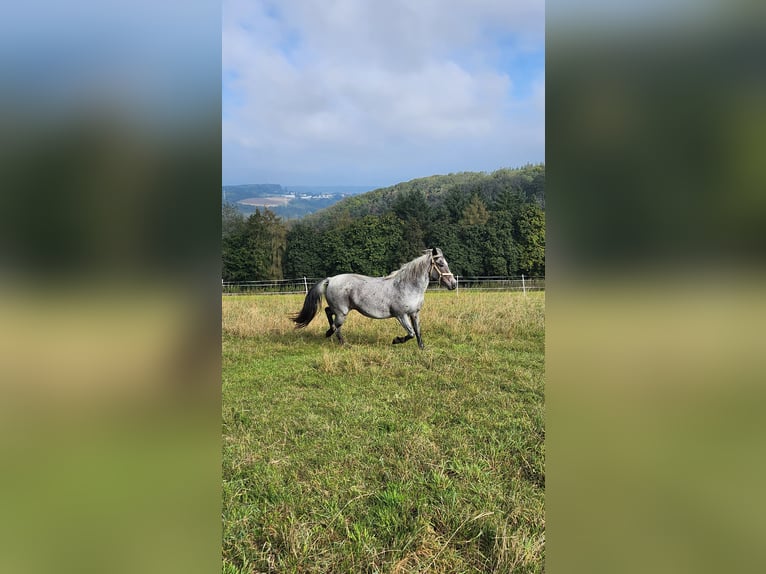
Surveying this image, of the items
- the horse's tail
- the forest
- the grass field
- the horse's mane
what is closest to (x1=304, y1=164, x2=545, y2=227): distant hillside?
the forest

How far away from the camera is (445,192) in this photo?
58.1m

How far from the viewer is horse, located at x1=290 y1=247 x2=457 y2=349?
9.05 metres

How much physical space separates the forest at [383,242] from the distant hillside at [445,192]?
0.55 m

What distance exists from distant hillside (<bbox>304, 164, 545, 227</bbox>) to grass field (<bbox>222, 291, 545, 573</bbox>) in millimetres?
37570

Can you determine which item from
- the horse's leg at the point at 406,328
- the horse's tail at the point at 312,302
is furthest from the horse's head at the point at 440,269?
the horse's tail at the point at 312,302

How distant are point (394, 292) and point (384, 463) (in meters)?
5.65

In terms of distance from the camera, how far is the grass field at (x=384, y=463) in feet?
8.02
